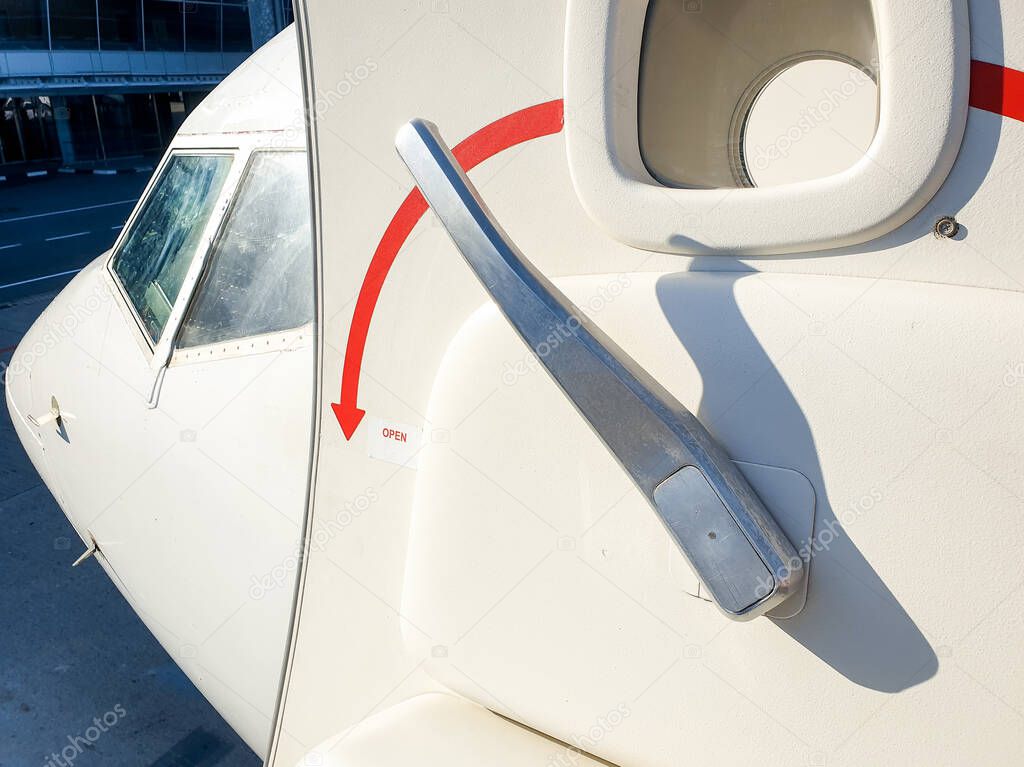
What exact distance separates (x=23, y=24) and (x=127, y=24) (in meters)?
3.31

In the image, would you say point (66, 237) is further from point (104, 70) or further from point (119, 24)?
point (119, 24)

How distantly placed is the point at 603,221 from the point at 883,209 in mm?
340

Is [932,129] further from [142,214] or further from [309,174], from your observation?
[142,214]

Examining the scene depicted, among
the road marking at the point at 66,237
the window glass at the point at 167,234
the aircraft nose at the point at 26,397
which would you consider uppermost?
the window glass at the point at 167,234

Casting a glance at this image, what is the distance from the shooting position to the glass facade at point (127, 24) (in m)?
22.9

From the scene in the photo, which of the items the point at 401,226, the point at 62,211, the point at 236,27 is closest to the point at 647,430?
the point at 401,226

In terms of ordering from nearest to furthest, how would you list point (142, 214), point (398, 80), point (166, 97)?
point (398, 80) < point (142, 214) < point (166, 97)

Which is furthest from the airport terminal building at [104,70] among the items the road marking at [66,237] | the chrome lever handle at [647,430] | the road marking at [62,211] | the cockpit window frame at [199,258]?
the chrome lever handle at [647,430]

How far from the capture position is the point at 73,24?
79.3ft

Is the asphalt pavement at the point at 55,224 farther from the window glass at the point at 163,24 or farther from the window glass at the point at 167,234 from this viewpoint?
the window glass at the point at 167,234

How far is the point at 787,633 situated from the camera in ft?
3.32

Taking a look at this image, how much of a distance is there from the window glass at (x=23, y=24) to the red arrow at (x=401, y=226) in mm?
25890

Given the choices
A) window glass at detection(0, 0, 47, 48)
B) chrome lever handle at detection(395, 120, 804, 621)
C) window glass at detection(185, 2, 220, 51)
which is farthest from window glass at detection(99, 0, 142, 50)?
chrome lever handle at detection(395, 120, 804, 621)

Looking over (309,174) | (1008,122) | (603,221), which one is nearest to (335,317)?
(309,174)
